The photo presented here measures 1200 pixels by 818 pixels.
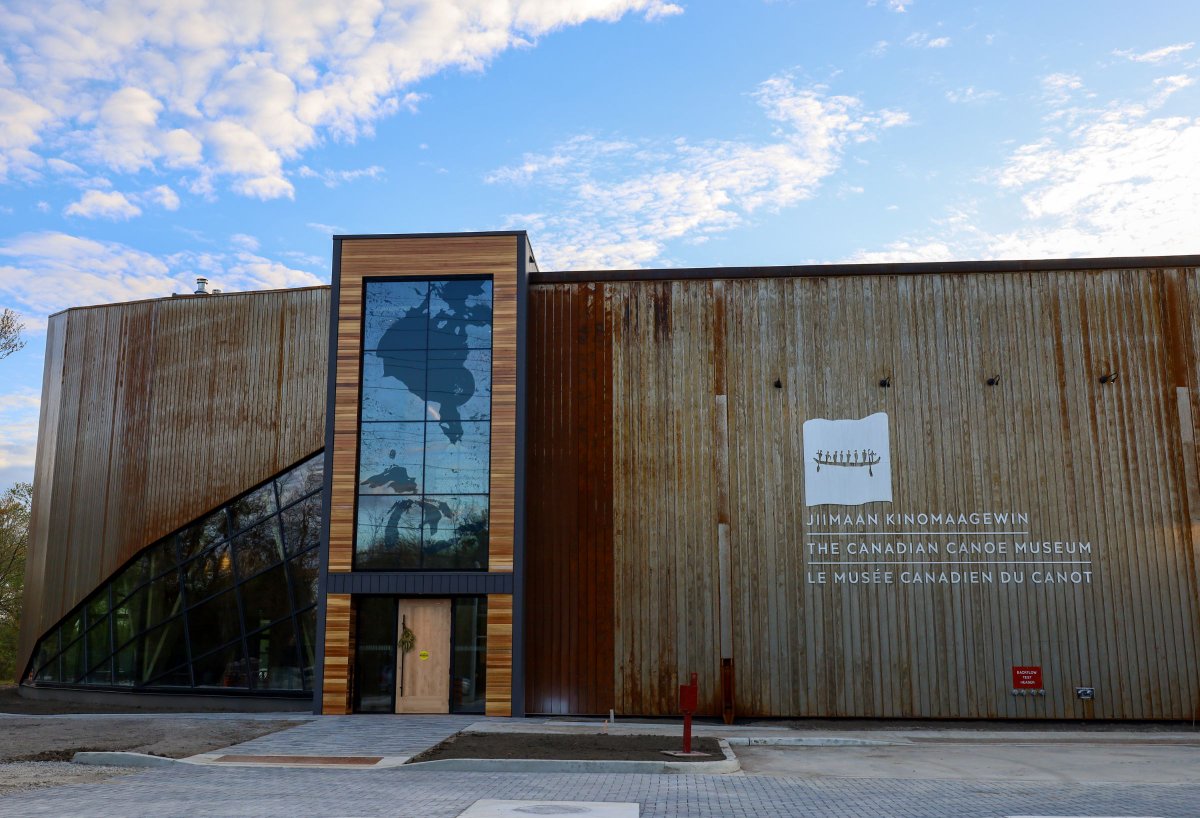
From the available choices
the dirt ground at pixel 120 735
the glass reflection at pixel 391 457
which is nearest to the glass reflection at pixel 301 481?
the glass reflection at pixel 391 457

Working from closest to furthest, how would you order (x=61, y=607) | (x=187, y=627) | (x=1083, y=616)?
1. (x=1083, y=616)
2. (x=187, y=627)
3. (x=61, y=607)

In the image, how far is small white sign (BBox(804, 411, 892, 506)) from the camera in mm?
17016

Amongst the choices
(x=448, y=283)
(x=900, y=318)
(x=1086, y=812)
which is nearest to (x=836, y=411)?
(x=900, y=318)

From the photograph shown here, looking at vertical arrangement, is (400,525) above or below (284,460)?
below

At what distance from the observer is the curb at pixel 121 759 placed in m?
11.3

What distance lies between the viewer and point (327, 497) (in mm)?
16828

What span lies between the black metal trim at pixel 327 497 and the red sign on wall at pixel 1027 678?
11.9m

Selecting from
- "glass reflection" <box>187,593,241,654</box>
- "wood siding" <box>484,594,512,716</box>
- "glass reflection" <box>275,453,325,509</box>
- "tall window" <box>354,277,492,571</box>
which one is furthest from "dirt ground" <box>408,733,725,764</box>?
"glass reflection" <box>187,593,241,654</box>

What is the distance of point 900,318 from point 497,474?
7.90 metres

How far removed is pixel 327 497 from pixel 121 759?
6.11m

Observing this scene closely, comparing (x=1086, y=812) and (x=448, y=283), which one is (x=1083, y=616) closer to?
(x=1086, y=812)

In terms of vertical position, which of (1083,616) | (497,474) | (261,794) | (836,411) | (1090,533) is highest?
(836,411)

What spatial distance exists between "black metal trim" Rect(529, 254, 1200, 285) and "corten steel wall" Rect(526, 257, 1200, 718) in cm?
7

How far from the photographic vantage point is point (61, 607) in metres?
21.8
